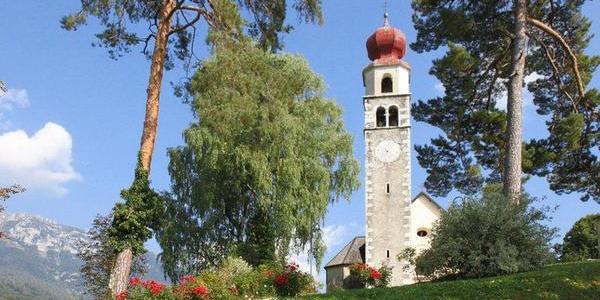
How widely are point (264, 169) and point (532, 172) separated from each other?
10878mm

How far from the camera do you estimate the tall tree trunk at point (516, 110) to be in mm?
18625

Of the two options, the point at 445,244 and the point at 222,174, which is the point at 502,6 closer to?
the point at 445,244

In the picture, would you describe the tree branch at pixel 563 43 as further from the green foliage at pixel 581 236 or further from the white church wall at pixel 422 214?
the green foliage at pixel 581 236

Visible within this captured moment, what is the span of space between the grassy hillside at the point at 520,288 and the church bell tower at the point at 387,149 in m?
15.7

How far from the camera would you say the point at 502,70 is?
2302 cm

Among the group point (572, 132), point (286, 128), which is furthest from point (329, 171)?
point (572, 132)

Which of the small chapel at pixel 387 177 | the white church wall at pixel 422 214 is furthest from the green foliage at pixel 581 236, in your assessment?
the small chapel at pixel 387 177

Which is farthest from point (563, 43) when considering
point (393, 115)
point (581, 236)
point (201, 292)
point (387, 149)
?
point (581, 236)

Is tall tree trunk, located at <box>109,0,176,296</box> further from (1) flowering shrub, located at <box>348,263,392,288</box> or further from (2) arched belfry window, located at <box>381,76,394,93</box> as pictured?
(2) arched belfry window, located at <box>381,76,394,93</box>

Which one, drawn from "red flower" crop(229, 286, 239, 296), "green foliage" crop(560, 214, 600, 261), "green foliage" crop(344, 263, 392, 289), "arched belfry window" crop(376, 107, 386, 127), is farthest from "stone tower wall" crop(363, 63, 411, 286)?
"green foliage" crop(560, 214, 600, 261)

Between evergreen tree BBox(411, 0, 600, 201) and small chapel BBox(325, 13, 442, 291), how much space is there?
16.4 feet

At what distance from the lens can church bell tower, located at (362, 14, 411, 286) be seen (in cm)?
3098

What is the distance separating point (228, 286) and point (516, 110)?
1014cm

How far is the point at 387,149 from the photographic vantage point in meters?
32.7
